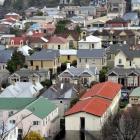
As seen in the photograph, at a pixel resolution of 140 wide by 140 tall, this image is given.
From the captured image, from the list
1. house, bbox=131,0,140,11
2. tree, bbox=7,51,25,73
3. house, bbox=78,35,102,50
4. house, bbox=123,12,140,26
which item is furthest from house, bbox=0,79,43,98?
house, bbox=131,0,140,11

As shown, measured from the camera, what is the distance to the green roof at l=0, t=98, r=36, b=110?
948 inches

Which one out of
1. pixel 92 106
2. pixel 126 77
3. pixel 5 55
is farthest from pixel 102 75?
pixel 92 106

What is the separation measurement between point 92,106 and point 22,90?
4.76m

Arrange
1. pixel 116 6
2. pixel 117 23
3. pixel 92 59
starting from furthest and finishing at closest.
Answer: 1. pixel 116 6
2. pixel 117 23
3. pixel 92 59

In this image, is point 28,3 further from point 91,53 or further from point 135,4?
point 91,53

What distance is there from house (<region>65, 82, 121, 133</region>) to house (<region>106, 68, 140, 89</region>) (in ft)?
16.8

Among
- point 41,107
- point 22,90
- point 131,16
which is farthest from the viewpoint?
point 131,16

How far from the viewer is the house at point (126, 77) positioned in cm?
3094

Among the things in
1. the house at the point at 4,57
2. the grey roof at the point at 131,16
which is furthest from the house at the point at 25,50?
the grey roof at the point at 131,16

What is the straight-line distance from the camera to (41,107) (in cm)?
2369

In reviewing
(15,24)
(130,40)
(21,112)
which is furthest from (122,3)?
(21,112)

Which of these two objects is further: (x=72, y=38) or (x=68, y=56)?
(x=72, y=38)

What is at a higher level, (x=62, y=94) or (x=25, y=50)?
(x=25, y=50)

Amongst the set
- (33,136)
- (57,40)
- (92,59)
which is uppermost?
(57,40)
